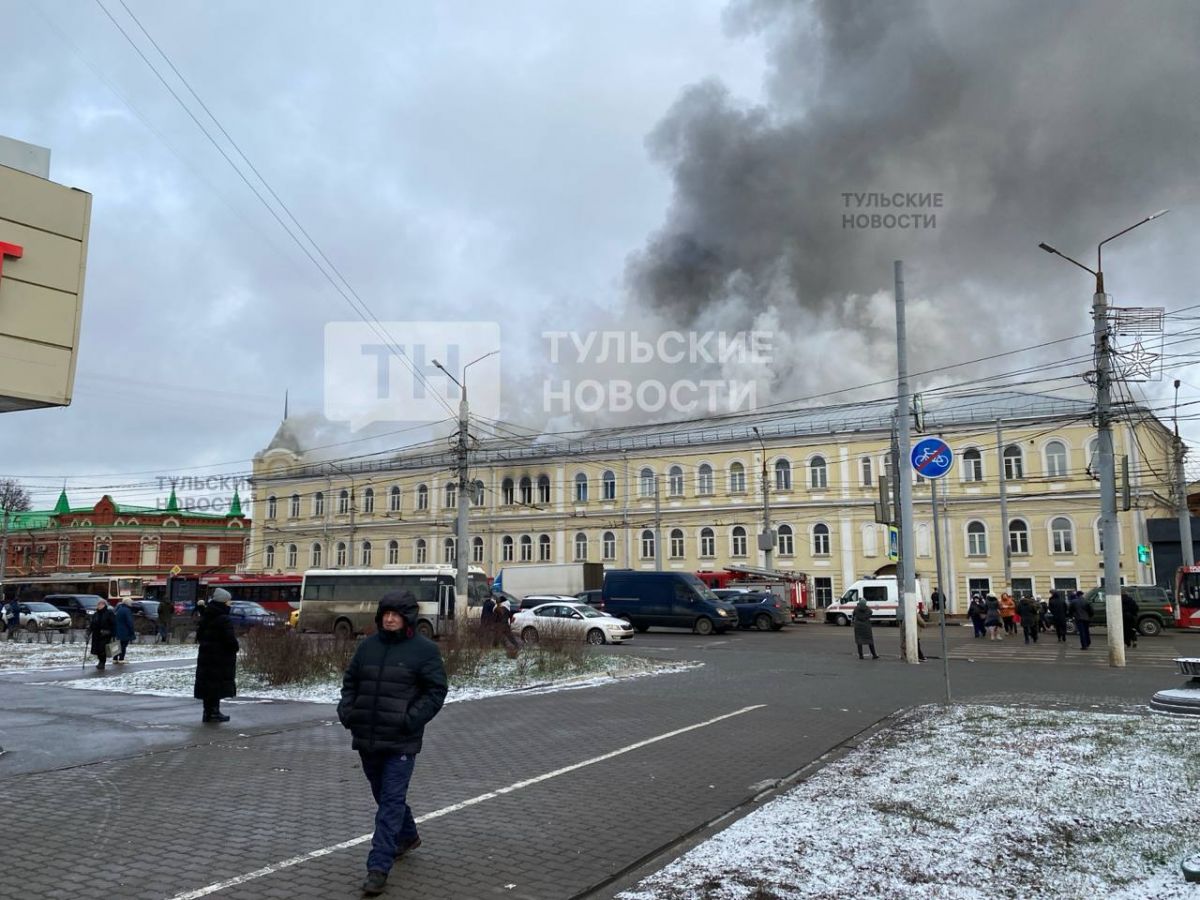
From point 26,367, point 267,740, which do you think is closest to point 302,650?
point 267,740

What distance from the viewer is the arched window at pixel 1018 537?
51.5m

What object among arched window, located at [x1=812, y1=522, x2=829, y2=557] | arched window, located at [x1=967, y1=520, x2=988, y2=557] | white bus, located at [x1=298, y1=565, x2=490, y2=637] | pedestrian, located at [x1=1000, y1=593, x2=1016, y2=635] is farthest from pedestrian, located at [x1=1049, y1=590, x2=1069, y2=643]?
arched window, located at [x1=812, y1=522, x2=829, y2=557]

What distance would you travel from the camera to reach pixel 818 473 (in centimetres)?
5694

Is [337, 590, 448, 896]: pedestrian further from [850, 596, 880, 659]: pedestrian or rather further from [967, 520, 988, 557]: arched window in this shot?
[967, 520, 988, 557]: arched window

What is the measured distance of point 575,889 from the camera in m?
5.27

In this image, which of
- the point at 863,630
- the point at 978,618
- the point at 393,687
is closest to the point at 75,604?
the point at 863,630

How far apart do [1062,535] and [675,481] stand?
23.7 meters

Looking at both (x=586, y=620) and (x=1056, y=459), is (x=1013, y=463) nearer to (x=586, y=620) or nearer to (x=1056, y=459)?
(x=1056, y=459)

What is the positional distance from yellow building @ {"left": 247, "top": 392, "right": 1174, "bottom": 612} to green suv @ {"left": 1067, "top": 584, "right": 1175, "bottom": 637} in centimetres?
838

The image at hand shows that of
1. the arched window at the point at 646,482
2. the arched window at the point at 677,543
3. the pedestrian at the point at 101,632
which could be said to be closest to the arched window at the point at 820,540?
the arched window at the point at 677,543

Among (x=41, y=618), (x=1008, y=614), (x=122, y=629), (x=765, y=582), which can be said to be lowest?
(x=41, y=618)

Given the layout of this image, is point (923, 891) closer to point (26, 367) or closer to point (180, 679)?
point (26, 367)

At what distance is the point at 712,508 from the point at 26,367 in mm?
52447

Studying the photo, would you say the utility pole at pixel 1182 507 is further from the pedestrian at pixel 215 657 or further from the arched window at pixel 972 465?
the pedestrian at pixel 215 657
